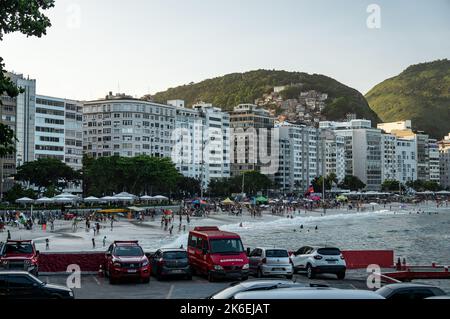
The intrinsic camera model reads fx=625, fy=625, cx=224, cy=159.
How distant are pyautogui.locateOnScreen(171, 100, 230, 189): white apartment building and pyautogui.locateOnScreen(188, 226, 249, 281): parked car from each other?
454 feet

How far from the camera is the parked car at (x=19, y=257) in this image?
20.8 m

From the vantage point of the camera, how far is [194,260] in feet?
75.3

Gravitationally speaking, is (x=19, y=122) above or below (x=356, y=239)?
above

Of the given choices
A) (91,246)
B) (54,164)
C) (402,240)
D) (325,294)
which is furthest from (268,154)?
(325,294)

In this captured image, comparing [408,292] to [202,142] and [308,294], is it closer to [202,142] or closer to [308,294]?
[308,294]

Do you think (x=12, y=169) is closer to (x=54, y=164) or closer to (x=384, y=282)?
(x=54, y=164)

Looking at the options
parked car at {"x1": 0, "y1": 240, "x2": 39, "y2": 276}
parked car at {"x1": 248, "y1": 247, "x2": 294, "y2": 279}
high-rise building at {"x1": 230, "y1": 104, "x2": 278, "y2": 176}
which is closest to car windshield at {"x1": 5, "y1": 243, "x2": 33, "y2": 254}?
parked car at {"x1": 0, "y1": 240, "x2": 39, "y2": 276}

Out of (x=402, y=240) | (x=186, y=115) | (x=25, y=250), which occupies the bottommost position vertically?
(x=402, y=240)

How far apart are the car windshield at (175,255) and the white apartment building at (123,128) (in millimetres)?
133817

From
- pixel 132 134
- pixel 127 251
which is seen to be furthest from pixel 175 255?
pixel 132 134

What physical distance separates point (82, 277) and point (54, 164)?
91.4 metres

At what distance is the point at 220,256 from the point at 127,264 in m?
3.09

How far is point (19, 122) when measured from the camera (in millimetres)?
117938

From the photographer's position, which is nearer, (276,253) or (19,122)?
(276,253)
